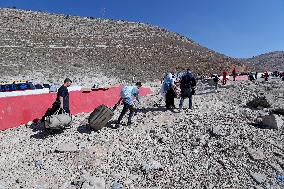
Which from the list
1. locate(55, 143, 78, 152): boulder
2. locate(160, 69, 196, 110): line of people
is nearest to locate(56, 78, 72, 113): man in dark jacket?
locate(55, 143, 78, 152): boulder

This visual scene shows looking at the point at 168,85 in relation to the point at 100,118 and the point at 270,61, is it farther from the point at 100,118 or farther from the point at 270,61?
the point at 270,61

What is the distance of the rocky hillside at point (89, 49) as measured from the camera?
54688mm

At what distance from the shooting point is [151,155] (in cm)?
1116

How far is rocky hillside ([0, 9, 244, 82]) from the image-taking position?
54.7m

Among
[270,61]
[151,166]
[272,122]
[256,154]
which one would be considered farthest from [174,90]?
[270,61]

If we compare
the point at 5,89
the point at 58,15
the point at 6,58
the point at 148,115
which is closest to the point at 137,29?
the point at 58,15

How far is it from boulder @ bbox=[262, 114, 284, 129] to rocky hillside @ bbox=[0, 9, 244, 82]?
37.3 metres

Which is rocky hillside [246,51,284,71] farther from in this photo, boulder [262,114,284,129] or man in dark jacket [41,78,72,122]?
man in dark jacket [41,78,72,122]

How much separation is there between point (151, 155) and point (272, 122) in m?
4.36

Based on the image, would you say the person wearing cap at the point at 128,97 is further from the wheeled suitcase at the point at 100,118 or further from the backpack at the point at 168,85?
the backpack at the point at 168,85

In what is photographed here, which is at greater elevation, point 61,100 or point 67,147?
point 61,100

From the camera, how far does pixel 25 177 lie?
10.1 m

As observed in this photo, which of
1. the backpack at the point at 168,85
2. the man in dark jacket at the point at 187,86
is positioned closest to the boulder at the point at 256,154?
the man in dark jacket at the point at 187,86

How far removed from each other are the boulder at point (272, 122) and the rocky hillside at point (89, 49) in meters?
37.3
